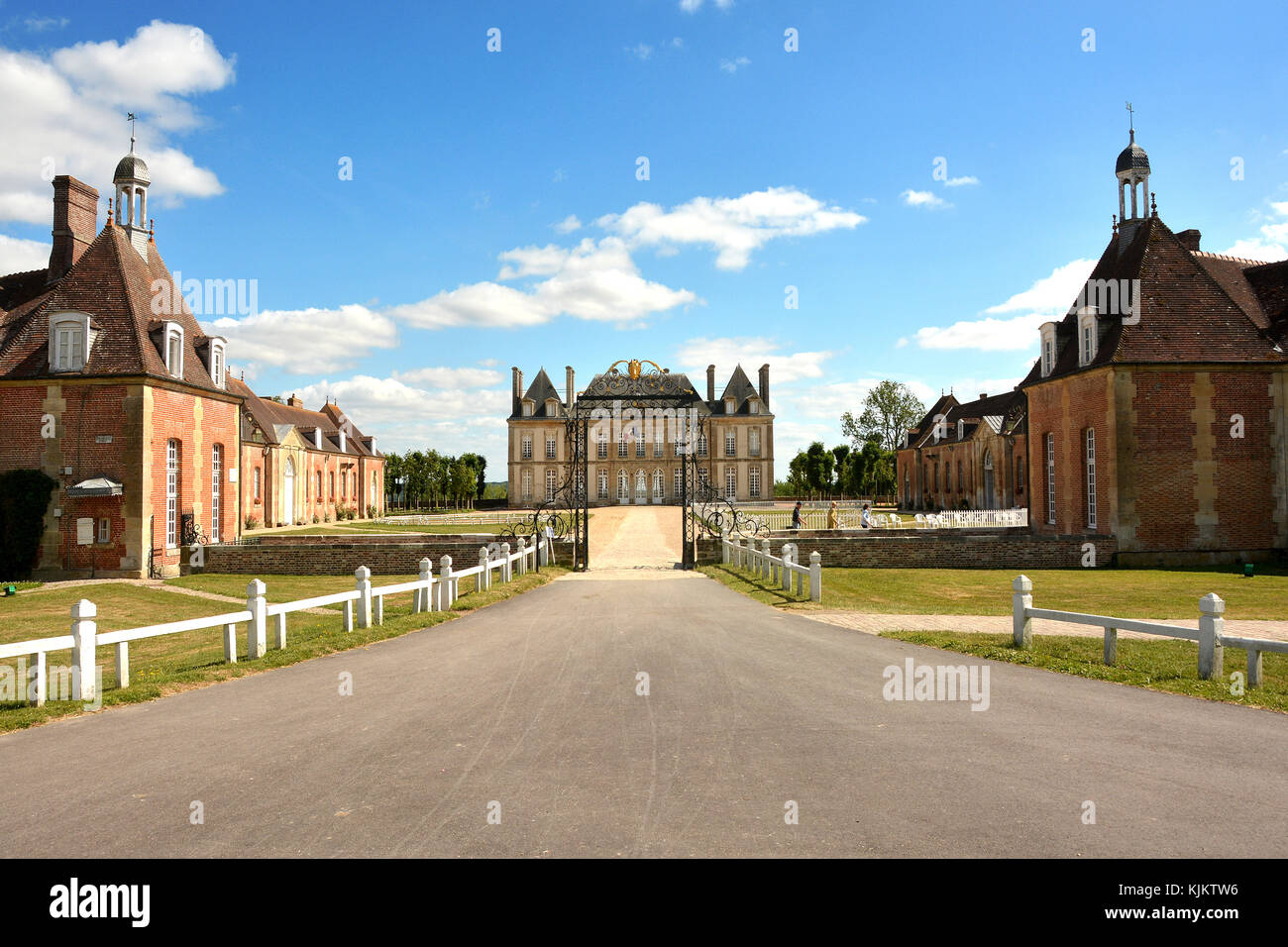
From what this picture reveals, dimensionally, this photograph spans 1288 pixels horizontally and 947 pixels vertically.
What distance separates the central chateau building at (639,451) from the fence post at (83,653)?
5323 centimetres

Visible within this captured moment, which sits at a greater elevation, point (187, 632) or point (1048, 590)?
point (1048, 590)

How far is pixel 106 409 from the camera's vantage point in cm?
2400

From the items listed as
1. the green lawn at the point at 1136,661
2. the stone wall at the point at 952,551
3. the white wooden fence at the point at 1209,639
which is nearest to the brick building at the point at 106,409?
the stone wall at the point at 952,551

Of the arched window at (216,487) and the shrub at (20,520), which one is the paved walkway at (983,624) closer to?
the arched window at (216,487)

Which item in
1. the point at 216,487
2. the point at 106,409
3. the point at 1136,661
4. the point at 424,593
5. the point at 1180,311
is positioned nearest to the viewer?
the point at 1136,661

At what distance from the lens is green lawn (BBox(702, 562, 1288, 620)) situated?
15.6 meters

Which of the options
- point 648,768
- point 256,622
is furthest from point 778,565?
point 648,768

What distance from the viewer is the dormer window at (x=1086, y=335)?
85.7ft

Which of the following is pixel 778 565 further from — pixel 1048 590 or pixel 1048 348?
pixel 1048 348

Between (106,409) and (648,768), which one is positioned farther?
(106,409)

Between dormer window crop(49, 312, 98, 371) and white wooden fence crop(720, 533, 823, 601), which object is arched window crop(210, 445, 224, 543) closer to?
dormer window crop(49, 312, 98, 371)

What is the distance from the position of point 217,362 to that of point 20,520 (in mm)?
8288

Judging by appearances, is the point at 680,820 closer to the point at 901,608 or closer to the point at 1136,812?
the point at 1136,812

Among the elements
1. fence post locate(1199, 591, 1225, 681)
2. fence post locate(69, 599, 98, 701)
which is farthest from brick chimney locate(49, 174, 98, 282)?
fence post locate(1199, 591, 1225, 681)
